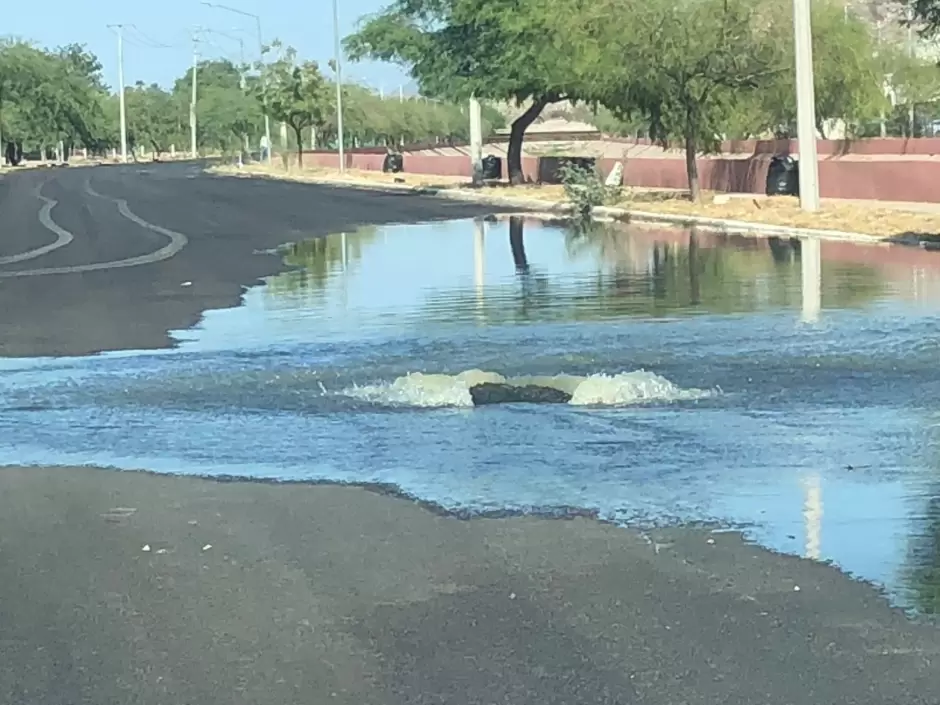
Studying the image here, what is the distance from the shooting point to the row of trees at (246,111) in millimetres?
108875

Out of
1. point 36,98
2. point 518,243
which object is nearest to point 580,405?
point 518,243

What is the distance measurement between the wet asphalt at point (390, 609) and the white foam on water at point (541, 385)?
3200 mm

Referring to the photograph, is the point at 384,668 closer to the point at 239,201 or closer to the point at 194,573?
the point at 194,573

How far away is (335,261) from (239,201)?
28.2m

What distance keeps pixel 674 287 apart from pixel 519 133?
42.2 m

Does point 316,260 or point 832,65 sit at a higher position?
point 832,65

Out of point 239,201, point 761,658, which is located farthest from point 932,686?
point 239,201

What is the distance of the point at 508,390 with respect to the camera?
528 inches

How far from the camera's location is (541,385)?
13695 mm

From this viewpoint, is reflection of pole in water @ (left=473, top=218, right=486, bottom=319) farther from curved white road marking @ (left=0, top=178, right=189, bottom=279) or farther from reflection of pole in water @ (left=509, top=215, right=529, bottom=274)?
curved white road marking @ (left=0, top=178, right=189, bottom=279)

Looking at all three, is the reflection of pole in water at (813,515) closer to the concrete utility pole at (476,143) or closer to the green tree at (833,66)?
the green tree at (833,66)

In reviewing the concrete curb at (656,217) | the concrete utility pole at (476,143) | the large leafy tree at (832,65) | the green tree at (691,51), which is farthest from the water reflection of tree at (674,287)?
the concrete utility pole at (476,143)

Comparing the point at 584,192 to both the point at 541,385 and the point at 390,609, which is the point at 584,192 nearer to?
the point at 541,385

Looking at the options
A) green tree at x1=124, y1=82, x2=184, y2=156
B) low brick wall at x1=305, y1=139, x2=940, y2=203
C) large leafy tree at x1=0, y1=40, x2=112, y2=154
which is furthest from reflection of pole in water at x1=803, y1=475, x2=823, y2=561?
green tree at x1=124, y1=82, x2=184, y2=156
